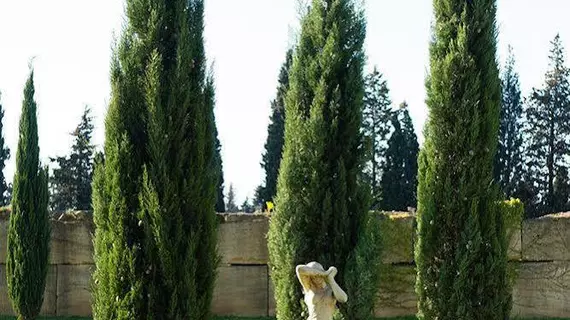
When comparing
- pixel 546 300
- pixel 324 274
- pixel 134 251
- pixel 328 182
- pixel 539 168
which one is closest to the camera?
pixel 324 274

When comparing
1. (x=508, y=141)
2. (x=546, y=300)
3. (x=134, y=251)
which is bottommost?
(x=546, y=300)

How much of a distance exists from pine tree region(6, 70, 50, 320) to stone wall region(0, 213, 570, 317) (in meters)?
0.74

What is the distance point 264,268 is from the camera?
Result: 12992mm

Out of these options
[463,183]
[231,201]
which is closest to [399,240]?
[463,183]

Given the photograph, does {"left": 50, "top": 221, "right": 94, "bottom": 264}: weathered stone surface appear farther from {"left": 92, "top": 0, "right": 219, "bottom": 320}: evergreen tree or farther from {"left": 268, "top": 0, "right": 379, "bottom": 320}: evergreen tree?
{"left": 268, "top": 0, "right": 379, "bottom": 320}: evergreen tree

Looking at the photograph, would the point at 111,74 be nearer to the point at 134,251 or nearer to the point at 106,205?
the point at 106,205

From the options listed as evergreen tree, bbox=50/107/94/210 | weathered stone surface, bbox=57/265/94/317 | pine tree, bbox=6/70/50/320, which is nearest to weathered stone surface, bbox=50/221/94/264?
weathered stone surface, bbox=57/265/94/317

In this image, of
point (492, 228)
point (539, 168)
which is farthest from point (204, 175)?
point (539, 168)

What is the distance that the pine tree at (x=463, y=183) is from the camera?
9.66 meters

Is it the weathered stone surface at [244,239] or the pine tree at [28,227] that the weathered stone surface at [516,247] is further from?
the pine tree at [28,227]

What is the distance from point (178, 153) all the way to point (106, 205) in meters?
1.09

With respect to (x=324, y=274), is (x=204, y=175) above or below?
above

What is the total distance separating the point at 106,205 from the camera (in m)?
9.49

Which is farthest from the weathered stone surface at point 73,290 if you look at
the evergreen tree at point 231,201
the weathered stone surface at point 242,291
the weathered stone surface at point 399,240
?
the evergreen tree at point 231,201
